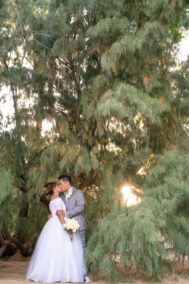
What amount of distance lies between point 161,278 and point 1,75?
133 inches

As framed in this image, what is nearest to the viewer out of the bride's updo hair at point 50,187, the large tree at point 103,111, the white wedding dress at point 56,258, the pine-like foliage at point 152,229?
the pine-like foliage at point 152,229

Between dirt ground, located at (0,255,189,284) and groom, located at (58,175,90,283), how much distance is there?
698mm

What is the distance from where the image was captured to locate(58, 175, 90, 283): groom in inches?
189

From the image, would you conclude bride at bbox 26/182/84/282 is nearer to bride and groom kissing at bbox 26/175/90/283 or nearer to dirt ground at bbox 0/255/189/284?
bride and groom kissing at bbox 26/175/90/283

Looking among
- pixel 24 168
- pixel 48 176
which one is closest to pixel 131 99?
pixel 48 176

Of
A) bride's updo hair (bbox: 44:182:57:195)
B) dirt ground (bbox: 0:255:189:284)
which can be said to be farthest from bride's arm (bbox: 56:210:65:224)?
dirt ground (bbox: 0:255:189:284)

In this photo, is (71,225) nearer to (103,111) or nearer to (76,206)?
(76,206)

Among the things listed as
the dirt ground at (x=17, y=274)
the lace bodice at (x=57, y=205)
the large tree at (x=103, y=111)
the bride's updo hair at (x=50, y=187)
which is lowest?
the dirt ground at (x=17, y=274)

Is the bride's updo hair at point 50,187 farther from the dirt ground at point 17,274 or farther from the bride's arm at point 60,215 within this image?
the dirt ground at point 17,274

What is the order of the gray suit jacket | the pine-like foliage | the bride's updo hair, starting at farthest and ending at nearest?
the bride's updo hair → the gray suit jacket → the pine-like foliage

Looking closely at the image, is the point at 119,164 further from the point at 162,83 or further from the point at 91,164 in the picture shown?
the point at 162,83

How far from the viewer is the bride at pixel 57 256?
448 centimetres

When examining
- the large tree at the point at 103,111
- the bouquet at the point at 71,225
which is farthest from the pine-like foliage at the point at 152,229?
the bouquet at the point at 71,225

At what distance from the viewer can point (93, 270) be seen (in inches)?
186
